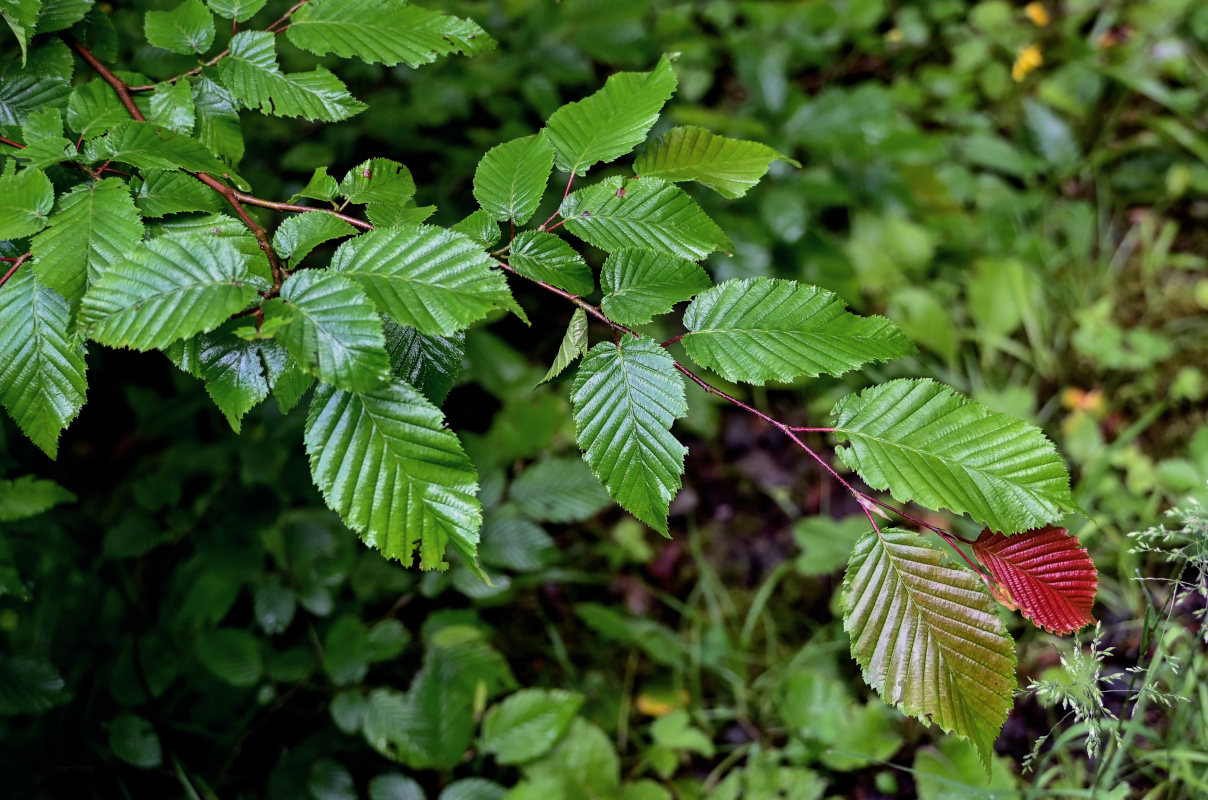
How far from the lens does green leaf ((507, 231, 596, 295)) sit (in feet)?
2.71

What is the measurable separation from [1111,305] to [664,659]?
1.96 metres

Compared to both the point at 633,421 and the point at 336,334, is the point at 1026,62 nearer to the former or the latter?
the point at 633,421

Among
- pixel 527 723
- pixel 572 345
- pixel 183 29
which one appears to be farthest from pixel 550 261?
pixel 527 723

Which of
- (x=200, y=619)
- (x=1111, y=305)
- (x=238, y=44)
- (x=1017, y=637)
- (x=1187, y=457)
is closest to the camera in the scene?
(x=238, y=44)

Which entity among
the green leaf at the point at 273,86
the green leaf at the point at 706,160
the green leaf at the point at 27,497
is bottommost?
the green leaf at the point at 27,497

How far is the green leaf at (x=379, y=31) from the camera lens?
945mm

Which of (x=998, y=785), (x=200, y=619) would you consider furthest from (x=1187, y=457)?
(x=200, y=619)

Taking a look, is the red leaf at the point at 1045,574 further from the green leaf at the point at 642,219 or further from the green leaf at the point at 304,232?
the green leaf at the point at 304,232

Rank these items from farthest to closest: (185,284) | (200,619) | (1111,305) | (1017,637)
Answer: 1. (1111,305)
2. (1017,637)
3. (200,619)
4. (185,284)

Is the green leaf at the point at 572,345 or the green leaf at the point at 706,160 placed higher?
the green leaf at the point at 706,160

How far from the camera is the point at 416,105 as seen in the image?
2131mm

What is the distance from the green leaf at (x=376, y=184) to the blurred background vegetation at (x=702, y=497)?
0.70 m

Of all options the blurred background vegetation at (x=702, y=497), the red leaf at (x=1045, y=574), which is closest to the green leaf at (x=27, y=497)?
the blurred background vegetation at (x=702, y=497)

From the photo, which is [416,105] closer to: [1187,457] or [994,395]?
[994,395]
